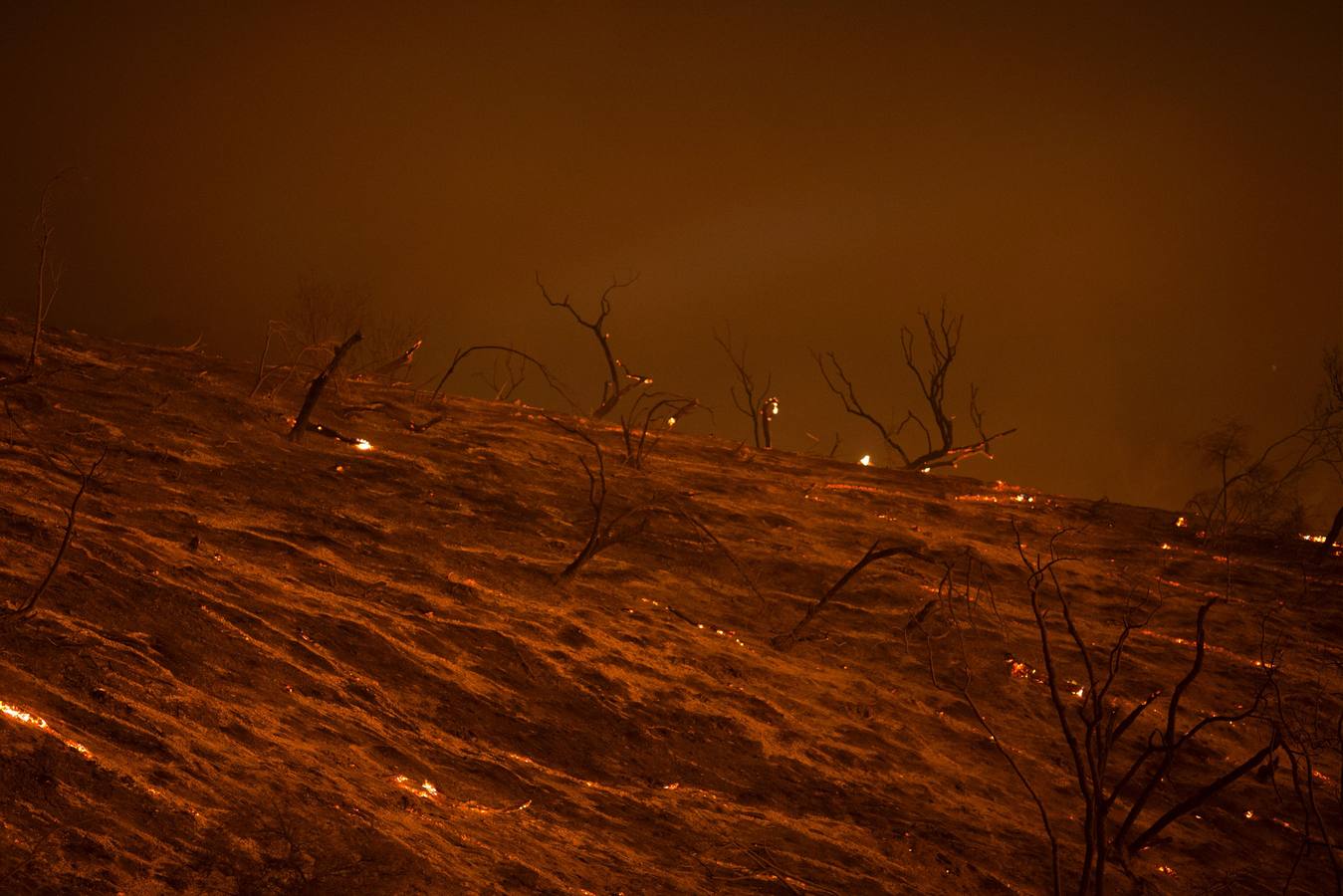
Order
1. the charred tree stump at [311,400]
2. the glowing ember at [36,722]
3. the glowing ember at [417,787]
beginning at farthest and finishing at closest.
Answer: the charred tree stump at [311,400] < the glowing ember at [417,787] < the glowing ember at [36,722]

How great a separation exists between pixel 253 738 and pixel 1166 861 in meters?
3.31

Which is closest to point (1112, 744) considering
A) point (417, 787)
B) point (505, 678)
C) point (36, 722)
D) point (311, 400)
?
point (505, 678)

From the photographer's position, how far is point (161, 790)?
233cm

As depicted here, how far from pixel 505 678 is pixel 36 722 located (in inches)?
68.0

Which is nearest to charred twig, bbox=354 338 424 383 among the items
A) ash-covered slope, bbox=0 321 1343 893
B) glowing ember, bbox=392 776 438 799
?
ash-covered slope, bbox=0 321 1343 893

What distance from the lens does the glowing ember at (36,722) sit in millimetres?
2348

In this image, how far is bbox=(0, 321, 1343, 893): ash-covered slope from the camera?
7.98 ft

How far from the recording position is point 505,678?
12.4 feet

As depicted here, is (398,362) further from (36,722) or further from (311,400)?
(36,722)

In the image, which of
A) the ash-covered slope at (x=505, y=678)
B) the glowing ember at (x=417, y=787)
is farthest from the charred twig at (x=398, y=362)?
the glowing ember at (x=417, y=787)

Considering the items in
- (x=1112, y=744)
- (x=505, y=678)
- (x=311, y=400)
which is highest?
(x=311, y=400)

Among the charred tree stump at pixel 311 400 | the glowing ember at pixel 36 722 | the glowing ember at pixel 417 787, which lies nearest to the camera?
the glowing ember at pixel 36 722

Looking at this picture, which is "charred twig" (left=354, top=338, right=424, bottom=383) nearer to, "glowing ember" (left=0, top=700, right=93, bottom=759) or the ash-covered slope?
the ash-covered slope

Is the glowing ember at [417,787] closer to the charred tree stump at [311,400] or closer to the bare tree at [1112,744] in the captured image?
the bare tree at [1112,744]
